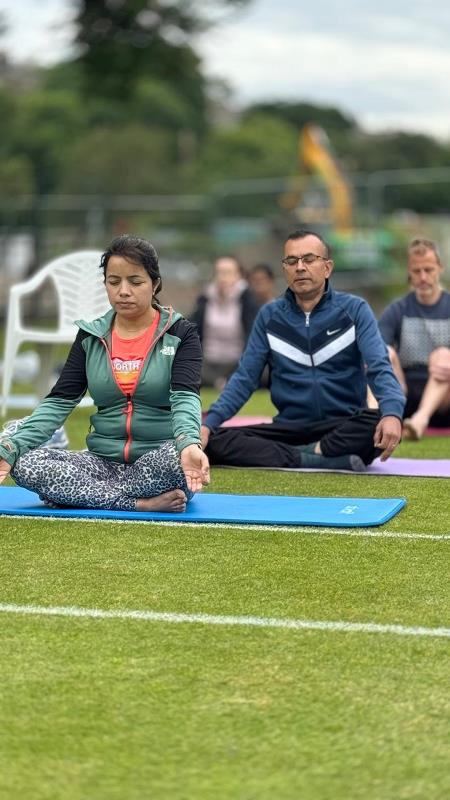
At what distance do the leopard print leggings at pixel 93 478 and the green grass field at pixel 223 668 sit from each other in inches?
12.7

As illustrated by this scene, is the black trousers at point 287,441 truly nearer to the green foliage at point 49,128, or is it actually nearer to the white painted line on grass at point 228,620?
the white painted line on grass at point 228,620

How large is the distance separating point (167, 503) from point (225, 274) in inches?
277

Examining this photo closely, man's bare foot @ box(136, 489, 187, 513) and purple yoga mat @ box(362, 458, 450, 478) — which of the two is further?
purple yoga mat @ box(362, 458, 450, 478)

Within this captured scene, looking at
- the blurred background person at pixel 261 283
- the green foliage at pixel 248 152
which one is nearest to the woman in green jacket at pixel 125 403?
the blurred background person at pixel 261 283

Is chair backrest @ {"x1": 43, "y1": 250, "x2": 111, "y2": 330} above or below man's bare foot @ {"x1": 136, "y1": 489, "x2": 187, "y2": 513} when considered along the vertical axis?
above

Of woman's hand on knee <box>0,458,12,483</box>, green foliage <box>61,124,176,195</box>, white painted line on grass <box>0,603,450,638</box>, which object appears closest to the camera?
white painted line on grass <box>0,603,450,638</box>

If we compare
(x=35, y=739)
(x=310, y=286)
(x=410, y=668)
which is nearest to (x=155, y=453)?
(x=310, y=286)

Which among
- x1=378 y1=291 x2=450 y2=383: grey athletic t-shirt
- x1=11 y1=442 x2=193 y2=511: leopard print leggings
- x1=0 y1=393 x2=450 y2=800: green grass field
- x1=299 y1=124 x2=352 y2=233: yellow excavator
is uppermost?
x1=299 y1=124 x2=352 y2=233: yellow excavator

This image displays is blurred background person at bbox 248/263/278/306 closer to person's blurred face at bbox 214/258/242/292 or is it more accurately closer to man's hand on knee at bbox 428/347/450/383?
person's blurred face at bbox 214/258/242/292

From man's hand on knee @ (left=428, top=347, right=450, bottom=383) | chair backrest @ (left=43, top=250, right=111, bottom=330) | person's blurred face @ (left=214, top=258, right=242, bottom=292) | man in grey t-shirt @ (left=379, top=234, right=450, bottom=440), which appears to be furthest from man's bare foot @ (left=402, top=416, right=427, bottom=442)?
person's blurred face @ (left=214, top=258, right=242, bottom=292)

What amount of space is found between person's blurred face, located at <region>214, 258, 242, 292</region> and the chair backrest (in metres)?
1.93

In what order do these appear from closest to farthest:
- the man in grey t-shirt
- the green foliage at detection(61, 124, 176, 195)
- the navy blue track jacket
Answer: the navy blue track jacket < the man in grey t-shirt < the green foliage at detection(61, 124, 176, 195)

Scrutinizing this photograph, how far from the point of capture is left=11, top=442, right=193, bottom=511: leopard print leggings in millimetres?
6469

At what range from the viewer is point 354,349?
7.98 metres
